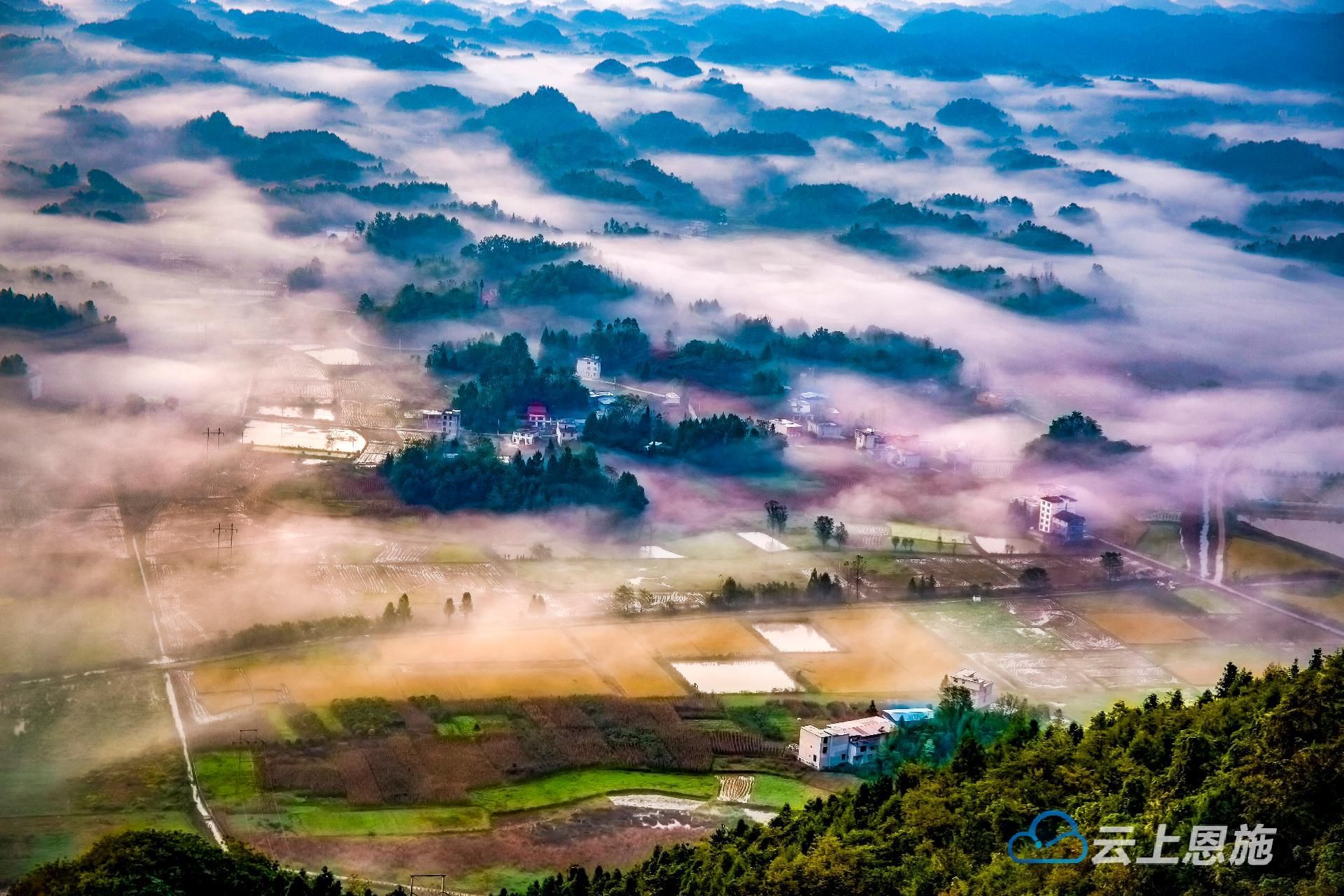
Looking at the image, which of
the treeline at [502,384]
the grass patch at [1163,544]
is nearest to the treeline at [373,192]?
the treeline at [502,384]

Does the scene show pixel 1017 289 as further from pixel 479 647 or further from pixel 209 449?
pixel 479 647

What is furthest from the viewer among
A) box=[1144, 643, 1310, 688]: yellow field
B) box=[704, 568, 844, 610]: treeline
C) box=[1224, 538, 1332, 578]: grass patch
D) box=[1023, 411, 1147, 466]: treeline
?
box=[1023, 411, 1147, 466]: treeline

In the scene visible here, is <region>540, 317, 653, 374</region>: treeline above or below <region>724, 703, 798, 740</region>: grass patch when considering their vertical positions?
above

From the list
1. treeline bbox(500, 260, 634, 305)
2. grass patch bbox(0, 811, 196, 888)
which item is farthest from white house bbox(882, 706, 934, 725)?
treeline bbox(500, 260, 634, 305)

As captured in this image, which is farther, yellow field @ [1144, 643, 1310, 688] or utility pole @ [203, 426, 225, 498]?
utility pole @ [203, 426, 225, 498]

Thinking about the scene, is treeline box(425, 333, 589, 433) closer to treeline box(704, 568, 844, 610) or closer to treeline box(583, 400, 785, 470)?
treeline box(583, 400, 785, 470)

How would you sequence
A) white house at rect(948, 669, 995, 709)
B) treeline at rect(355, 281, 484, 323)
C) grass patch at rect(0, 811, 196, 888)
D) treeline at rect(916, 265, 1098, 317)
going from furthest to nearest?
treeline at rect(916, 265, 1098, 317), treeline at rect(355, 281, 484, 323), white house at rect(948, 669, 995, 709), grass patch at rect(0, 811, 196, 888)

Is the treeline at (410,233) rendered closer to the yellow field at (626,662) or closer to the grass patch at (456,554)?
the grass patch at (456,554)
